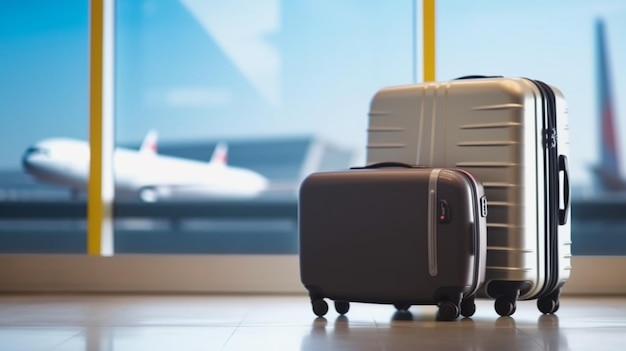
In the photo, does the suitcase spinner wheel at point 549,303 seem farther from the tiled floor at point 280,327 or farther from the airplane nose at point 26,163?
the airplane nose at point 26,163

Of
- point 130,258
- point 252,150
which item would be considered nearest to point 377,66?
point 252,150

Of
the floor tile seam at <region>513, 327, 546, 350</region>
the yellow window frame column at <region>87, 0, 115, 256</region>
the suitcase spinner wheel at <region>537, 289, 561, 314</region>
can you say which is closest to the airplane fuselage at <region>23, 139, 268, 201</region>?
the yellow window frame column at <region>87, 0, 115, 256</region>

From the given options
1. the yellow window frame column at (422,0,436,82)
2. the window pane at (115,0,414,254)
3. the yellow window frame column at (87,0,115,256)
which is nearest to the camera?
the yellow window frame column at (422,0,436,82)

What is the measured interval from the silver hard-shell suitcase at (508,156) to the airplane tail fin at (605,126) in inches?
55.5

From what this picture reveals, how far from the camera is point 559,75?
5.14 metres

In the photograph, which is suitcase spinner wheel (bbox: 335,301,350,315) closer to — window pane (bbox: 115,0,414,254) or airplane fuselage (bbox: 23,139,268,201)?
window pane (bbox: 115,0,414,254)

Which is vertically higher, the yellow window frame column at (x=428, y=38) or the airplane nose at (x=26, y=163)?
the yellow window frame column at (x=428, y=38)

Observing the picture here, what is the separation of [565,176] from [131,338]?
1734 mm

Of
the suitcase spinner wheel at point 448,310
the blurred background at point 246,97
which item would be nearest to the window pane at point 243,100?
the blurred background at point 246,97

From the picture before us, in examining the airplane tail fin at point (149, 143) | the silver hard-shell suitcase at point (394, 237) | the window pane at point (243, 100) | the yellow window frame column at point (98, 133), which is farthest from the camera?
the airplane tail fin at point (149, 143)

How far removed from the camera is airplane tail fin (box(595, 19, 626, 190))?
5156 millimetres

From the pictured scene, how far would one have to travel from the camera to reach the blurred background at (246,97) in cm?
516

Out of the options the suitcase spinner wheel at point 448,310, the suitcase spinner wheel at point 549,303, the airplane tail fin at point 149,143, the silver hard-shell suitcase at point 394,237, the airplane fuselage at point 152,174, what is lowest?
the suitcase spinner wheel at point 549,303

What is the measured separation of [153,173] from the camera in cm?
538
